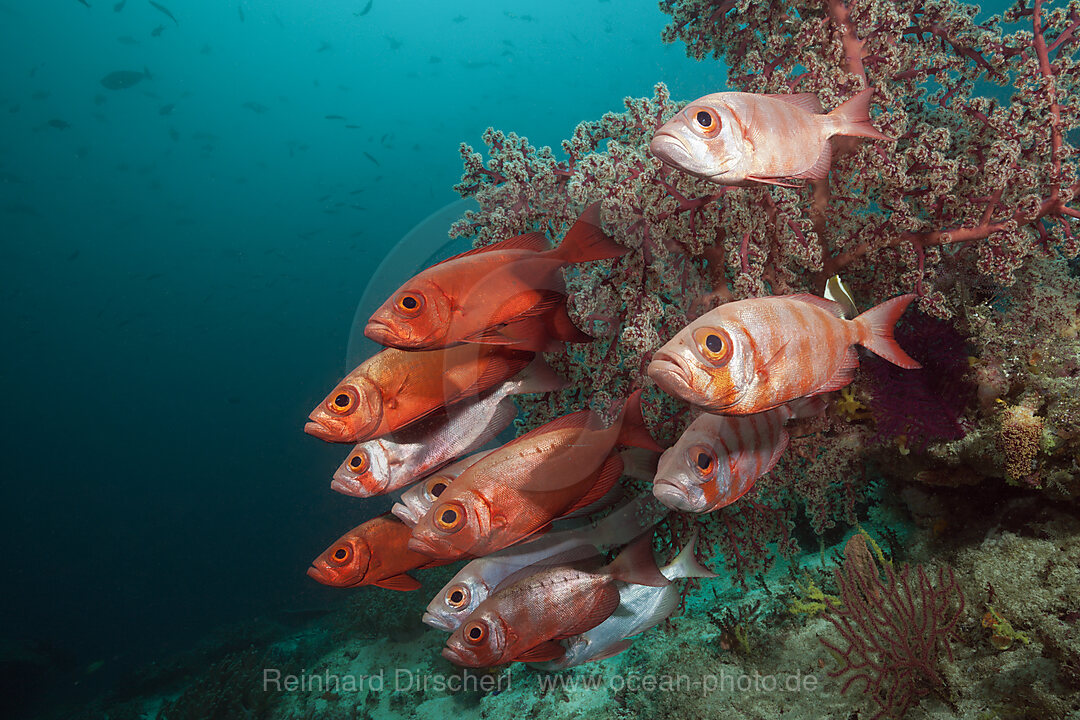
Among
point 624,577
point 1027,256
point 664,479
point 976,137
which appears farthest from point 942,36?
point 624,577

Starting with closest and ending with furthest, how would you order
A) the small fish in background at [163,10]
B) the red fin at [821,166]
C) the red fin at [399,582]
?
the red fin at [821,166] → the red fin at [399,582] → the small fish in background at [163,10]

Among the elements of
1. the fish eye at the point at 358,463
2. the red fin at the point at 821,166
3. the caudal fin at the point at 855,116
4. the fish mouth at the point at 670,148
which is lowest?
the fish eye at the point at 358,463

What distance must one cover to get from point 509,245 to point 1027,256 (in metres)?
3.00

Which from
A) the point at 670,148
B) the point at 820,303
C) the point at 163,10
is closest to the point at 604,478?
the point at 820,303

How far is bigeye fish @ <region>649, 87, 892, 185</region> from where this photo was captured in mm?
1488

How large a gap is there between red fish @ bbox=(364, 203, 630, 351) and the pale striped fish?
723mm

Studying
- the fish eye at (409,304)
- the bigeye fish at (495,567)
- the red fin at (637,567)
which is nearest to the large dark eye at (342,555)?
the bigeye fish at (495,567)

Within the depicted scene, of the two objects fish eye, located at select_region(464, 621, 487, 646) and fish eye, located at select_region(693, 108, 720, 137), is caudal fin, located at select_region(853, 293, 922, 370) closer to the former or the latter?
fish eye, located at select_region(693, 108, 720, 137)

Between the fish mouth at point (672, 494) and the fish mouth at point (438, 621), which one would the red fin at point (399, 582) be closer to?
the fish mouth at point (438, 621)

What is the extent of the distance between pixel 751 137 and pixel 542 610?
226 centimetres

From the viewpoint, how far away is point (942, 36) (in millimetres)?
3100

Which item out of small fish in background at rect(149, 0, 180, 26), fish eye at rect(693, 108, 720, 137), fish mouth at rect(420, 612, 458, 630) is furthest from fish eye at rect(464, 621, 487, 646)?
small fish in background at rect(149, 0, 180, 26)

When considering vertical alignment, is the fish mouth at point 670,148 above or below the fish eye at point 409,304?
above

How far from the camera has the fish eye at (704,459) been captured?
1.71m
